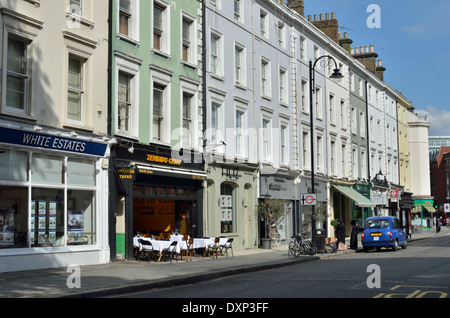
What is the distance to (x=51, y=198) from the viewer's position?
60.4 ft

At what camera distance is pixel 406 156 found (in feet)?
216

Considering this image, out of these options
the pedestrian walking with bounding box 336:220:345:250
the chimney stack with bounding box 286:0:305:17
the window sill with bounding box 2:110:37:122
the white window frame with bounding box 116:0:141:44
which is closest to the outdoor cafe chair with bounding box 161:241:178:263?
the window sill with bounding box 2:110:37:122

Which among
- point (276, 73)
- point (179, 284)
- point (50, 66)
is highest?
point (276, 73)

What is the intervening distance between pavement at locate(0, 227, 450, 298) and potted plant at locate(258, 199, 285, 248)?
7571mm

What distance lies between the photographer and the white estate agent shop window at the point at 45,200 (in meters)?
17.0

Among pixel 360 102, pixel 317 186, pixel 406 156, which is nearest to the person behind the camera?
pixel 317 186

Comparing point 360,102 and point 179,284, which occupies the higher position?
point 360,102

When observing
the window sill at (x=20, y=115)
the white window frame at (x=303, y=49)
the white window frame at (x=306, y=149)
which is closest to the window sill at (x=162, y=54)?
the window sill at (x=20, y=115)

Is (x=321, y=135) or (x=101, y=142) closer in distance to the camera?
(x=101, y=142)

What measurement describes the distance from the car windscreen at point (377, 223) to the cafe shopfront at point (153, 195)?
972 cm

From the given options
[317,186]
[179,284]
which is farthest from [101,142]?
[317,186]

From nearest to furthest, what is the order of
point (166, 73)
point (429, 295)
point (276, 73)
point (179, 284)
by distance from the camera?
point (429, 295)
point (179, 284)
point (166, 73)
point (276, 73)

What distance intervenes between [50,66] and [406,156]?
176 ft
